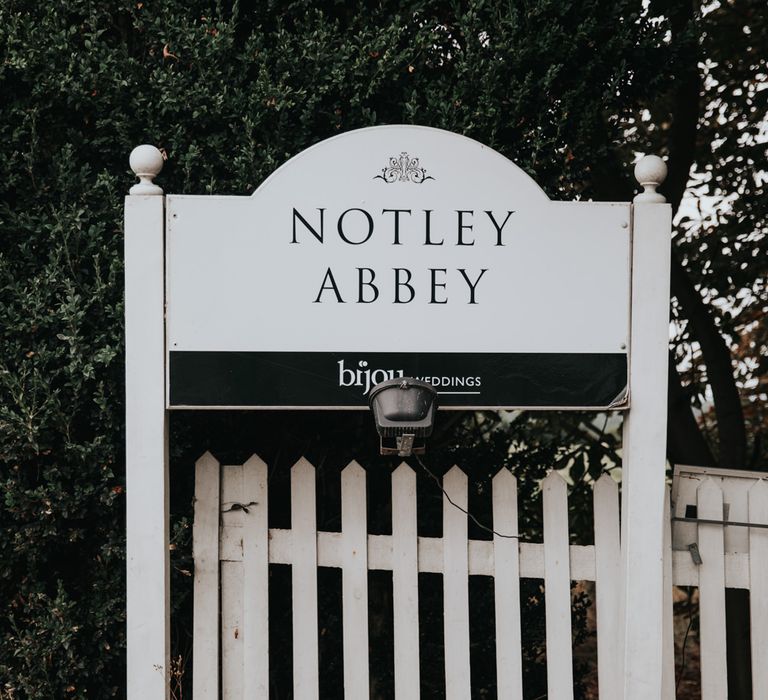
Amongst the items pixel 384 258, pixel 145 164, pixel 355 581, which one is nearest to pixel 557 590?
pixel 355 581

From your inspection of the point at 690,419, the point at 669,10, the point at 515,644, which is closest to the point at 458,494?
the point at 515,644

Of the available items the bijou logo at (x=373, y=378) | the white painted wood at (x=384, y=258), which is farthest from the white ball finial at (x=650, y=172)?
the bijou logo at (x=373, y=378)

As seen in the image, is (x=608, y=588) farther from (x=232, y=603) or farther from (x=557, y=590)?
(x=232, y=603)

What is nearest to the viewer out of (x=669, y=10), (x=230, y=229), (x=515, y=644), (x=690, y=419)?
(x=230, y=229)

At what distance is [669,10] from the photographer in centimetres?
358

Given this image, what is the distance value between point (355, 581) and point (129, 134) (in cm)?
174

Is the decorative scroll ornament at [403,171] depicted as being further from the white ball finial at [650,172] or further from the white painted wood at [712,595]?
the white painted wood at [712,595]

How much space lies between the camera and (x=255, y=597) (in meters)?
3.16

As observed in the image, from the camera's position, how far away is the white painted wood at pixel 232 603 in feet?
10.4

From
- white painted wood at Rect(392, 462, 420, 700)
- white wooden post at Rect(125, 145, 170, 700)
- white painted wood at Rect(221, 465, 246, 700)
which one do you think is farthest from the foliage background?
white painted wood at Rect(392, 462, 420, 700)

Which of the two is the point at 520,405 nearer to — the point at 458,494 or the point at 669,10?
the point at 458,494

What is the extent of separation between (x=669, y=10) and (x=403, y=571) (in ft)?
7.61

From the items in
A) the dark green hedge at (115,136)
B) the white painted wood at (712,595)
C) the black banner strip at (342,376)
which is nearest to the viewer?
the black banner strip at (342,376)

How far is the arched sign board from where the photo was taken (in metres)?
2.79
